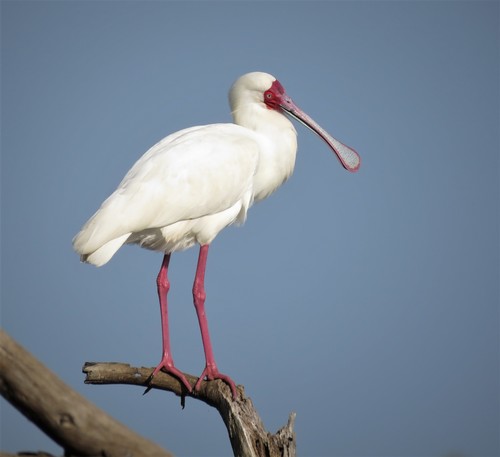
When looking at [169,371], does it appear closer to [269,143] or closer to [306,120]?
[269,143]

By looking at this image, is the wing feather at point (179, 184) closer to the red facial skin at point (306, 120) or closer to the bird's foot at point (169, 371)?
the red facial skin at point (306, 120)

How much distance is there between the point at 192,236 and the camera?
998 centimetres

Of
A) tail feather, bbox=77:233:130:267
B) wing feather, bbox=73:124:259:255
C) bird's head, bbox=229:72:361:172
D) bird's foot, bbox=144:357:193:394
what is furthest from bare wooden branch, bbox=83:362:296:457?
bird's head, bbox=229:72:361:172

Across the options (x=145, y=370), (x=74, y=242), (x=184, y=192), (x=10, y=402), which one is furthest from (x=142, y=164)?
(x=10, y=402)

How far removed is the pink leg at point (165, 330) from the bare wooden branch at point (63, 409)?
365 cm

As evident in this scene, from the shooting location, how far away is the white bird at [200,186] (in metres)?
8.95

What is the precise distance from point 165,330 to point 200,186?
64.9 inches

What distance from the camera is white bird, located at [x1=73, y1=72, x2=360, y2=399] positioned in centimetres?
895

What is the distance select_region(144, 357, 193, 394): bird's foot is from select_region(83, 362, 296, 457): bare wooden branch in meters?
0.04

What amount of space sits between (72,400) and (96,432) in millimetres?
243

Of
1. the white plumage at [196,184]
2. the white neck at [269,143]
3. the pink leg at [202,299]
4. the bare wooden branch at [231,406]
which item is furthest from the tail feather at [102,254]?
the white neck at [269,143]

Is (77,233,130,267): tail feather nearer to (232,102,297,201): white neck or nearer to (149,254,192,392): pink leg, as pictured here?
(149,254,192,392): pink leg

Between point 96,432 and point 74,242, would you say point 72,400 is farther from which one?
point 74,242

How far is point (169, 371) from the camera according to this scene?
902cm
